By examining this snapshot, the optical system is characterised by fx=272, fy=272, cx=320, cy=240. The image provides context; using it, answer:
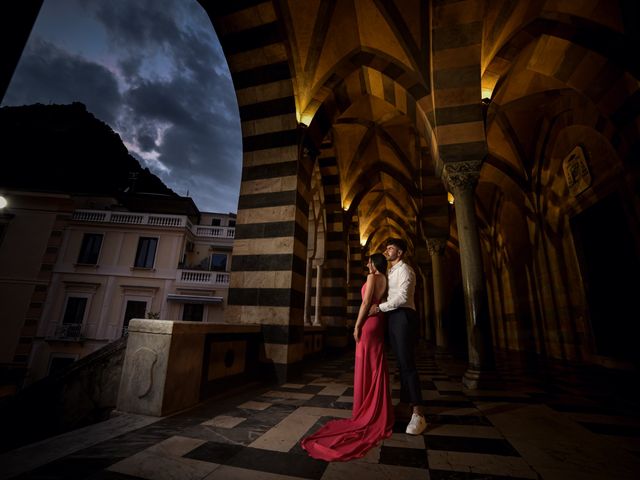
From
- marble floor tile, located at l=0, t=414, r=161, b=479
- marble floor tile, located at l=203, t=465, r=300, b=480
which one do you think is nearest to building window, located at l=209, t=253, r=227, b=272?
marble floor tile, located at l=0, t=414, r=161, b=479

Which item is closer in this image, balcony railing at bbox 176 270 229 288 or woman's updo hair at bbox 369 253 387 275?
woman's updo hair at bbox 369 253 387 275

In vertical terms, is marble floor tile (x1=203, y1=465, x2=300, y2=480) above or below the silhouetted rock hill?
below

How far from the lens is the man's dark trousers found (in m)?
2.58

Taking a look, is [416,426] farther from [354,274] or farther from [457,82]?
[354,274]

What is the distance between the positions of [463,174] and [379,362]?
14.4 ft

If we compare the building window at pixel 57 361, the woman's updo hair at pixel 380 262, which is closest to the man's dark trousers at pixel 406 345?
the woman's updo hair at pixel 380 262

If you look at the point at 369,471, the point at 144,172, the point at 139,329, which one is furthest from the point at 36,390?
the point at 144,172

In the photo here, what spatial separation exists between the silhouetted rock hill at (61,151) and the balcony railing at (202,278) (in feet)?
42.6

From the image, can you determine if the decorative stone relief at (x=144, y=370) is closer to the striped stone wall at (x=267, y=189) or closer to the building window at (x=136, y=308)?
the striped stone wall at (x=267, y=189)

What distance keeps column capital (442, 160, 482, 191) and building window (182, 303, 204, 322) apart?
17.9 meters

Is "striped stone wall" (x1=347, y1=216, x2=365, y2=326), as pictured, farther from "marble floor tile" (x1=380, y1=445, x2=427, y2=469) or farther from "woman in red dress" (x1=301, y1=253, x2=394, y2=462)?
"marble floor tile" (x1=380, y1=445, x2=427, y2=469)

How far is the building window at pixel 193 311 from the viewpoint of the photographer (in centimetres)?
1838

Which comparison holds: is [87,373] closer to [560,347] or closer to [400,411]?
[400,411]

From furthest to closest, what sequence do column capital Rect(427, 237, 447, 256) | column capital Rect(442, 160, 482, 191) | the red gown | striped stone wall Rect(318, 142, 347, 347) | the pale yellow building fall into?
the pale yellow building
striped stone wall Rect(318, 142, 347, 347)
column capital Rect(427, 237, 447, 256)
column capital Rect(442, 160, 482, 191)
the red gown
